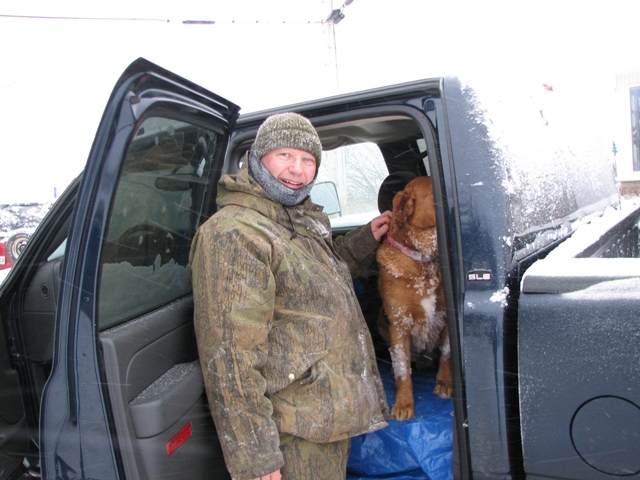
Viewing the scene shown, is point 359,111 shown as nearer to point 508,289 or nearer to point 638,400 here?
point 508,289

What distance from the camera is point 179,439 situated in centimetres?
159

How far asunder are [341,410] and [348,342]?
0.26 m

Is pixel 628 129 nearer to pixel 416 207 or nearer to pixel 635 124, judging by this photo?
pixel 635 124

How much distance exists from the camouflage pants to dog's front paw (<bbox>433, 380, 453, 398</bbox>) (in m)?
0.97

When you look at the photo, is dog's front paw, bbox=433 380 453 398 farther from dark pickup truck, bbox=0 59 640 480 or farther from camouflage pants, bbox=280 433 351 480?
camouflage pants, bbox=280 433 351 480

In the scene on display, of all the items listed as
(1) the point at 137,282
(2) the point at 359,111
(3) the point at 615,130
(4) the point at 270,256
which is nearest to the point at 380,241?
(2) the point at 359,111

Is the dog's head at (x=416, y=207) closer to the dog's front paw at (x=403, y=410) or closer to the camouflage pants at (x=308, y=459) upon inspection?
the dog's front paw at (x=403, y=410)

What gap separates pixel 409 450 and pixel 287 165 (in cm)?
149

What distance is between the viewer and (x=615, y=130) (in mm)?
5309

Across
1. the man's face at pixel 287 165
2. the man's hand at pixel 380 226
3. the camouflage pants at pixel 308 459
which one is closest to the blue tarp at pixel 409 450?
the camouflage pants at pixel 308 459

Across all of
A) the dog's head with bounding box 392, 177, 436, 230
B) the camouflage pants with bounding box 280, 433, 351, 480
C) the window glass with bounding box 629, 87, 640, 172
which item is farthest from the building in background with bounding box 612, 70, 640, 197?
the camouflage pants with bounding box 280, 433, 351, 480

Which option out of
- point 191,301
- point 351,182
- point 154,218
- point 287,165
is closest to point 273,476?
point 191,301

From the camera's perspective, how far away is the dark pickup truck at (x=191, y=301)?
126 cm

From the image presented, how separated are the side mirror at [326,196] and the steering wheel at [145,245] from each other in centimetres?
219
